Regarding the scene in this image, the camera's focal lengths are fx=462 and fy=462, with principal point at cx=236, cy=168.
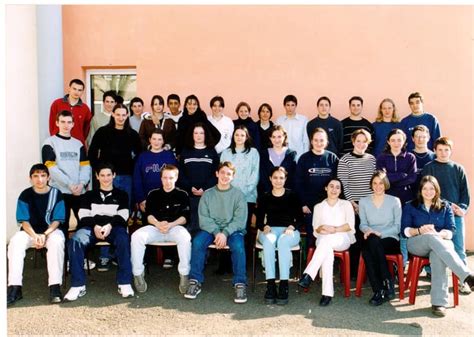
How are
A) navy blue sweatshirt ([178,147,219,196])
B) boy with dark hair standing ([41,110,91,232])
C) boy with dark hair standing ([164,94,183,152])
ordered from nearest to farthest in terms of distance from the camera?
boy with dark hair standing ([41,110,91,232])
navy blue sweatshirt ([178,147,219,196])
boy with dark hair standing ([164,94,183,152])

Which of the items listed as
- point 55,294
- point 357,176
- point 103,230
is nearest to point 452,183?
point 357,176

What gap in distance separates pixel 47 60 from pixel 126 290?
379 centimetres

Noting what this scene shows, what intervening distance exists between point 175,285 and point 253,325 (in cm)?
121

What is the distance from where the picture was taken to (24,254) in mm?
4223

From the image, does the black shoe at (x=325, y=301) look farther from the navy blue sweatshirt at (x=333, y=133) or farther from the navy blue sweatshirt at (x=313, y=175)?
the navy blue sweatshirt at (x=333, y=133)

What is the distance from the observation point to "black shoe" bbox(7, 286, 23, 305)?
13.3 ft

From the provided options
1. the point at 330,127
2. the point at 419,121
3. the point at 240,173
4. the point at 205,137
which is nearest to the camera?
the point at 240,173

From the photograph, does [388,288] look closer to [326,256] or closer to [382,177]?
[326,256]

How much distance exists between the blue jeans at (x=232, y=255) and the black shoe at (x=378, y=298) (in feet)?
3.73

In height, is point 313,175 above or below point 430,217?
above

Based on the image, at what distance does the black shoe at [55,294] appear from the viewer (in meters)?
4.08

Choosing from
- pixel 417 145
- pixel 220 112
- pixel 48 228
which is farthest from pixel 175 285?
pixel 417 145

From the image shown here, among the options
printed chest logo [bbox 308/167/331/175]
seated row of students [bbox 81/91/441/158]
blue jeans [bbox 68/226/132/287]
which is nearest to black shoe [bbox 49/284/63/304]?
blue jeans [bbox 68/226/132/287]

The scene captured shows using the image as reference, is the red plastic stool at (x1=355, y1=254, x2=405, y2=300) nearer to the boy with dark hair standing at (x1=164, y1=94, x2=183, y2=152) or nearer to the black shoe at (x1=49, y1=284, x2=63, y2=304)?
the boy with dark hair standing at (x1=164, y1=94, x2=183, y2=152)
